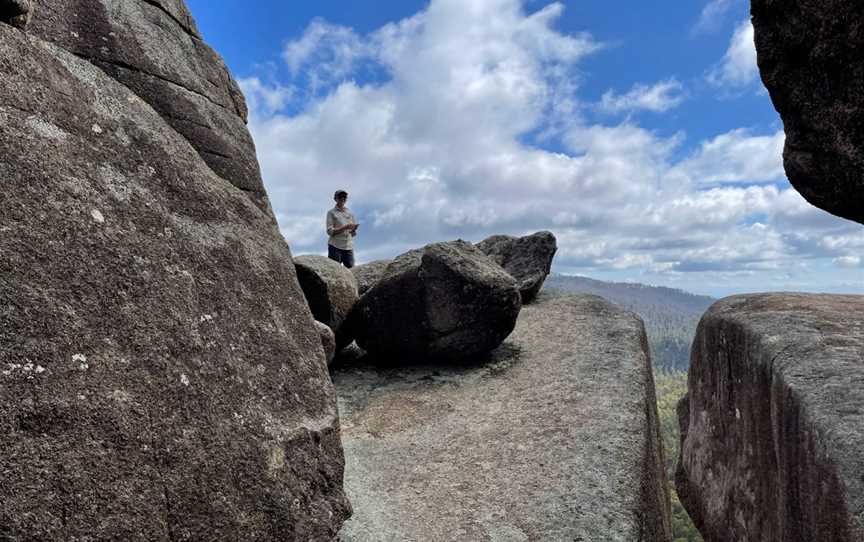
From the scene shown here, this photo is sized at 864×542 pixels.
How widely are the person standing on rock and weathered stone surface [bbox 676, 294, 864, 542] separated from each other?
1232 centimetres

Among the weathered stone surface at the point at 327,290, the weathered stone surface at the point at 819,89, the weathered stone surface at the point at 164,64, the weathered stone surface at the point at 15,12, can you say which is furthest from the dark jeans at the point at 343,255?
the weathered stone surface at the point at 819,89

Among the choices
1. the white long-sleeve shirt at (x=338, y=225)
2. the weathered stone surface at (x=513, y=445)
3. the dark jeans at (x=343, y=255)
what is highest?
the white long-sleeve shirt at (x=338, y=225)

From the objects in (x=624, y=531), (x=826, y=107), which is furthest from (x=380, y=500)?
(x=826, y=107)

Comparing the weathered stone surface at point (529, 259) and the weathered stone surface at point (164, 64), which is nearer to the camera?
the weathered stone surface at point (164, 64)

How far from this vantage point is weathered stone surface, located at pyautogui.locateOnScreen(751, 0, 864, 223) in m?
4.44

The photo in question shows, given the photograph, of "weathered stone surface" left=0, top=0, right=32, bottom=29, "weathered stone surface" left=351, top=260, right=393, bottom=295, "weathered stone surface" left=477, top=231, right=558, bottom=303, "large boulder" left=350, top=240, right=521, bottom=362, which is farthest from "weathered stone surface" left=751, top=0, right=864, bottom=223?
"weathered stone surface" left=477, top=231, right=558, bottom=303

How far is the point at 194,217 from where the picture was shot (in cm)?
751

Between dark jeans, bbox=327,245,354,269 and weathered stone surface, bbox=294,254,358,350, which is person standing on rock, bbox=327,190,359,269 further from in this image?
weathered stone surface, bbox=294,254,358,350

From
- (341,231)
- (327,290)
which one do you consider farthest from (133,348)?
(341,231)

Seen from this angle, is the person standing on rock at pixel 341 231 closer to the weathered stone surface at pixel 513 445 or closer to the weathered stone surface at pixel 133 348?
the weathered stone surface at pixel 513 445

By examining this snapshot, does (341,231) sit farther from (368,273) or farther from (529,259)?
(529,259)

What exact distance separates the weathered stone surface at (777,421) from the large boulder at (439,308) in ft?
16.6

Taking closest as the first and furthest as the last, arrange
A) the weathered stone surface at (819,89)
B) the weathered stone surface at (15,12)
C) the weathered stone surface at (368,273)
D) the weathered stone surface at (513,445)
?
1. the weathered stone surface at (819,89)
2. the weathered stone surface at (15,12)
3. the weathered stone surface at (513,445)
4. the weathered stone surface at (368,273)

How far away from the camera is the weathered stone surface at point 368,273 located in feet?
60.5
